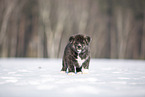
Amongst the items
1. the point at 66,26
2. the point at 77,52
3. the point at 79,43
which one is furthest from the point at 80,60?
the point at 66,26

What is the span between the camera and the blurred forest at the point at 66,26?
17.2 m

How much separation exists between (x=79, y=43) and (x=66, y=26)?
48.4 ft

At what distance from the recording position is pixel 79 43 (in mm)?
3621

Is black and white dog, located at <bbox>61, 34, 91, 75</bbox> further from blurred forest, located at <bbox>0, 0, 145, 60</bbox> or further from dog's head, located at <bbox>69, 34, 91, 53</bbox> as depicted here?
blurred forest, located at <bbox>0, 0, 145, 60</bbox>

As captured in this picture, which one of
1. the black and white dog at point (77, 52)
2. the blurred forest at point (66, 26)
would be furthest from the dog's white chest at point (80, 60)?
the blurred forest at point (66, 26)

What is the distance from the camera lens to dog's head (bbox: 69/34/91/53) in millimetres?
3586

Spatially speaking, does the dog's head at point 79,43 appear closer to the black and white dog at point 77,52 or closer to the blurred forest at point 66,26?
the black and white dog at point 77,52

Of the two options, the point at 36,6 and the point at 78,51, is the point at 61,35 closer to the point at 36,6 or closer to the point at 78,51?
the point at 36,6

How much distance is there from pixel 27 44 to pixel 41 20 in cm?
341

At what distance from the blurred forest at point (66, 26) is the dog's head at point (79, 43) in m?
13.4

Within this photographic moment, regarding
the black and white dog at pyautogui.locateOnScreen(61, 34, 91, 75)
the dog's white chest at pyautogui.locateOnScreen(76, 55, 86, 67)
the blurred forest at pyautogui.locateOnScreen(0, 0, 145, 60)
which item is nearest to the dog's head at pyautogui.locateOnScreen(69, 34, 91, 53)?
the black and white dog at pyautogui.locateOnScreen(61, 34, 91, 75)

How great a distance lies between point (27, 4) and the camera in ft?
A: 60.5

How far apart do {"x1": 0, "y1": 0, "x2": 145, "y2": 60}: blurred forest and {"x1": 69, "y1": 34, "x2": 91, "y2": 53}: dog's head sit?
1336 cm

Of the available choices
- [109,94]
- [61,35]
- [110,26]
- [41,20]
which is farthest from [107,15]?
[109,94]
